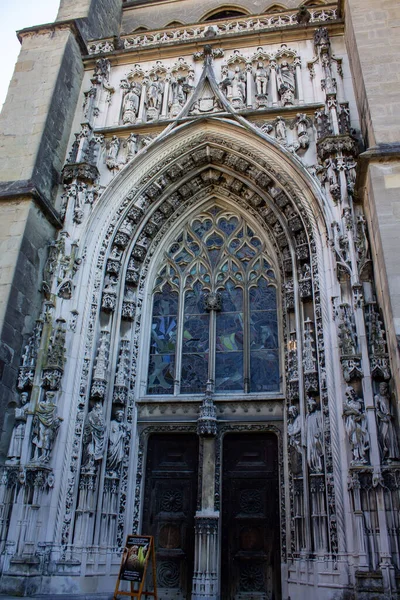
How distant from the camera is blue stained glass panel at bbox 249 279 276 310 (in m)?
10.3

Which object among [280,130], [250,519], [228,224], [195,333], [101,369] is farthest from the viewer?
[228,224]

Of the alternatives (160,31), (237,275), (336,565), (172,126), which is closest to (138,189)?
(172,126)

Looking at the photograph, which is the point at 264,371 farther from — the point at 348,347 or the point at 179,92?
the point at 179,92

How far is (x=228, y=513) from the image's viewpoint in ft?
29.0

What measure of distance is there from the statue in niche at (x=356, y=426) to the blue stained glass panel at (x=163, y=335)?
3695 mm

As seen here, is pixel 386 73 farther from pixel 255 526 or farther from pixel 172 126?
pixel 255 526

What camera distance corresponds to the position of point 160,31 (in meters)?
12.8

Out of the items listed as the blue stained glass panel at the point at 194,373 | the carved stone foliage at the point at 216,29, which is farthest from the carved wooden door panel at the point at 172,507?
the carved stone foliage at the point at 216,29

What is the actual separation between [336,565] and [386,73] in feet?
26.0

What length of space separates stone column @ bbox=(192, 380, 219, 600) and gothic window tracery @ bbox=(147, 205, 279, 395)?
0.75 m

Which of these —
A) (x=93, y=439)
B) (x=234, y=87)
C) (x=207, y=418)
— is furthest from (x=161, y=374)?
(x=234, y=87)

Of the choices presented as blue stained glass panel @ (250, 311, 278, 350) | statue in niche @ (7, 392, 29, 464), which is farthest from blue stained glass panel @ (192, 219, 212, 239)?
statue in niche @ (7, 392, 29, 464)

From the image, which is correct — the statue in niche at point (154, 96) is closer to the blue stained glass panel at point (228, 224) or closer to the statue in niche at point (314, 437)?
the blue stained glass panel at point (228, 224)

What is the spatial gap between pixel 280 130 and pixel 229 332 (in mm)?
3989
